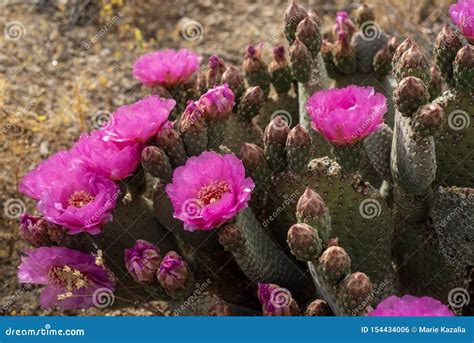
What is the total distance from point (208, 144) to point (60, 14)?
2.21m

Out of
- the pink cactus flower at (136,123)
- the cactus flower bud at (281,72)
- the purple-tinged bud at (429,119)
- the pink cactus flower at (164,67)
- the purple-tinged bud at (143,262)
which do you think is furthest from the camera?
the cactus flower bud at (281,72)

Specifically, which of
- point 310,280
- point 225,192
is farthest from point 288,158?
point 310,280

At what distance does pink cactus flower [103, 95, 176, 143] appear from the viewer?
2.12 meters

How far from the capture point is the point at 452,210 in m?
2.15

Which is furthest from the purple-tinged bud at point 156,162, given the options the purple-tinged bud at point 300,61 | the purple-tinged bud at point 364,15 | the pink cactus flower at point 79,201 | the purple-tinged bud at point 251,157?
the purple-tinged bud at point 364,15

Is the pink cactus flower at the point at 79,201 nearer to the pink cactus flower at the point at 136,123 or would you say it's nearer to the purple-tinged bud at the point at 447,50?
the pink cactus flower at the point at 136,123

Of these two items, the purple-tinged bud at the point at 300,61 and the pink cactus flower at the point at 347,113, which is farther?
the purple-tinged bud at the point at 300,61

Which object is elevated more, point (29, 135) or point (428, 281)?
point (428, 281)

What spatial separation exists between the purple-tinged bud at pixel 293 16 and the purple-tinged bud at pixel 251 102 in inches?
12.0

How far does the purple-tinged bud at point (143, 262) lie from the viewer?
2.01 meters

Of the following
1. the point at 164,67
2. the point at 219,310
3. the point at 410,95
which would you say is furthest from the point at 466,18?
the point at 219,310

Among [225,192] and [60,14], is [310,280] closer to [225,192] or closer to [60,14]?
[225,192]

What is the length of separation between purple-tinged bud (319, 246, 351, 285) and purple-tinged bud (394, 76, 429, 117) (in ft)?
1.34

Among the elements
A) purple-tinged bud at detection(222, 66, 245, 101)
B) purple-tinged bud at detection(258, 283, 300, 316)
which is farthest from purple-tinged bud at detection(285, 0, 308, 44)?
purple-tinged bud at detection(258, 283, 300, 316)
